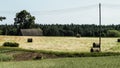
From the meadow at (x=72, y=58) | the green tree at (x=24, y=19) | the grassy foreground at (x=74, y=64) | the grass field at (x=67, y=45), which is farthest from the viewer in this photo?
the green tree at (x=24, y=19)

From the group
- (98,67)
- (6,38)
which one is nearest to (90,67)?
(98,67)

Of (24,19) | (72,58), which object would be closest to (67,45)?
(72,58)

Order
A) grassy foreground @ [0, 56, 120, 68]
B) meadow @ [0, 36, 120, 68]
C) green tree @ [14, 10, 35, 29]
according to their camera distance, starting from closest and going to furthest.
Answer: grassy foreground @ [0, 56, 120, 68], meadow @ [0, 36, 120, 68], green tree @ [14, 10, 35, 29]

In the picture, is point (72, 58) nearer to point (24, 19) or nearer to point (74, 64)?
point (74, 64)

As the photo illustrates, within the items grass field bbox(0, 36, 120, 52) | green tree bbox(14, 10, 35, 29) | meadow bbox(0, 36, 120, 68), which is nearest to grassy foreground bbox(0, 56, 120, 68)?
meadow bbox(0, 36, 120, 68)

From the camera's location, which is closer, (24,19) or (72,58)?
(72,58)

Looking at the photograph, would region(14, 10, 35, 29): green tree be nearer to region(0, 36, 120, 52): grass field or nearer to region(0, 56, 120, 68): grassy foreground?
region(0, 36, 120, 52): grass field

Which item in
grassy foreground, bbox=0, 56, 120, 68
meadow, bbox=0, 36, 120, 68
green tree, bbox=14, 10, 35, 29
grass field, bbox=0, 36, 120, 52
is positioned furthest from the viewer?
green tree, bbox=14, 10, 35, 29

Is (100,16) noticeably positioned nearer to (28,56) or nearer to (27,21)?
(28,56)

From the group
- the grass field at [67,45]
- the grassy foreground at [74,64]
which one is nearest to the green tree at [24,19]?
the grass field at [67,45]

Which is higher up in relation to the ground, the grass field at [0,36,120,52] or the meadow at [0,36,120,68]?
the meadow at [0,36,120,68]

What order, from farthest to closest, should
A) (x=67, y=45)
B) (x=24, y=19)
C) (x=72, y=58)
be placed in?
(x=24, y=19) < (x=67, y=45) < (x=72, y=58)

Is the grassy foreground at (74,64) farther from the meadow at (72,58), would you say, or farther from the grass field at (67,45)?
the grass field at (67,45)

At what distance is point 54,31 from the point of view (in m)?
116
